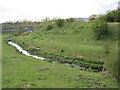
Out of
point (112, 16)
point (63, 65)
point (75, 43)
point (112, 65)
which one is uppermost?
point (112, 16)

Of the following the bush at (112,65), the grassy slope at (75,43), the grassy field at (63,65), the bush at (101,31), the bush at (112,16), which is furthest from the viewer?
the bush at (112,16)

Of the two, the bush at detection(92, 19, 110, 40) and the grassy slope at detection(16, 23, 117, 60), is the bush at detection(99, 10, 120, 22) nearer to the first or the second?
the grassy slope at detection(16, 23, 117, 60)

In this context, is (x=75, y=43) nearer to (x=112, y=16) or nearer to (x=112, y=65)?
(x=112, y=16)

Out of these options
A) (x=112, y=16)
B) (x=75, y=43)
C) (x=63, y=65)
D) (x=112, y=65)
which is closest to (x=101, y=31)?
(x=75, y=43)

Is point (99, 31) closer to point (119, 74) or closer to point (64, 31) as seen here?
point (64, 31)

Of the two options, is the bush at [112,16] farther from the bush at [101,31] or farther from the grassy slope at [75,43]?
the bush at [101,31]

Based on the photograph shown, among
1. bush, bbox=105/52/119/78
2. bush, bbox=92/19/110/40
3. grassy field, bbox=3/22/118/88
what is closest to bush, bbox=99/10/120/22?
Answer: grassy field, bbox=3/22/118/88

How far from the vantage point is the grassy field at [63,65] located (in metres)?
16.1

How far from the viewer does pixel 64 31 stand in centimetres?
5228

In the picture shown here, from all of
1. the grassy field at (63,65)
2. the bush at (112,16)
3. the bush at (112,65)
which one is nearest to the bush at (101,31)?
the grassy field at (63,65)

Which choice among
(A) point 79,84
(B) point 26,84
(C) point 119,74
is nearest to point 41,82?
(B) point 26,84

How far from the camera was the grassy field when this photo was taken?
632 inches

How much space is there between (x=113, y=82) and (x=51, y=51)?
73.0 ft

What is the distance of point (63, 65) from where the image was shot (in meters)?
26.8
